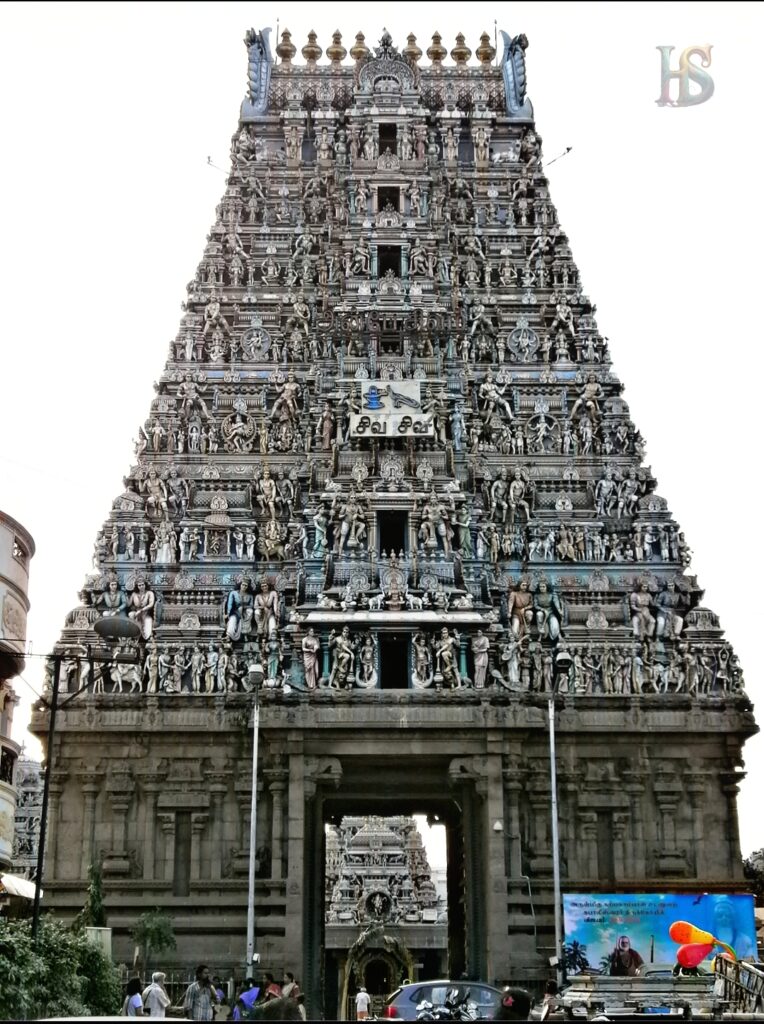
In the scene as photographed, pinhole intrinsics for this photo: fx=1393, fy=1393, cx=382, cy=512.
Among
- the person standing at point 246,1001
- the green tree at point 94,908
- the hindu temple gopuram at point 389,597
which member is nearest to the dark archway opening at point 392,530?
the hindu temple gopuram at point 389,597

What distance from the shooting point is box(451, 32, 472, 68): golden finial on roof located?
62594mm

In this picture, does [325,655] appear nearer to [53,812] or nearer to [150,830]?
[150,830]

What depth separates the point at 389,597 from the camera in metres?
46.0

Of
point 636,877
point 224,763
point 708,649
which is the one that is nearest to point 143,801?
point 224,763

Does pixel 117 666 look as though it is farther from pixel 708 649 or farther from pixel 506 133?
pixel 506 133

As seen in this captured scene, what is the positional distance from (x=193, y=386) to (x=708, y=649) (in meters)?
20.7

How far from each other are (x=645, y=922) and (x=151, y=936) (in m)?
14.3

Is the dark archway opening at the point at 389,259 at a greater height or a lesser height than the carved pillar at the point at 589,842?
greater

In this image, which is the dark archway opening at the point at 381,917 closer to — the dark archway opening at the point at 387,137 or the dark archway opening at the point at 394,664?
the dark archway opening at the point at 394,664

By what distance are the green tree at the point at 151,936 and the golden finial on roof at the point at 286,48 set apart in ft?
127

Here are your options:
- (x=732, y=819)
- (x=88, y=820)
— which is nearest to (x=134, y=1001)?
(x=88, y=820)

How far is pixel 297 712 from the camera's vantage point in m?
43.9

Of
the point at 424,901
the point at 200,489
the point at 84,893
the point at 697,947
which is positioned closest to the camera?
the point at 697,947

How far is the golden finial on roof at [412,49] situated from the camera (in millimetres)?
61906
